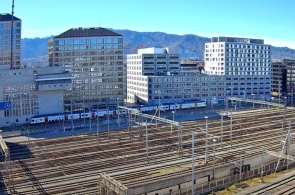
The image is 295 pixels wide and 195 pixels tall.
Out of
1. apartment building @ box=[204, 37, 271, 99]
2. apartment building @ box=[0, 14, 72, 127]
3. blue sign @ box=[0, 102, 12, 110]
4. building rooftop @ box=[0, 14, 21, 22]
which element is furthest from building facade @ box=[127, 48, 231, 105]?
blue sign @ box=[0, 102, 12, 110]

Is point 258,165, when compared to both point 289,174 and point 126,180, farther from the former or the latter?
point 126,180

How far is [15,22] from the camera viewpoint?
3073 inches

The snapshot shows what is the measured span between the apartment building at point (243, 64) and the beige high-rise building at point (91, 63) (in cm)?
2387

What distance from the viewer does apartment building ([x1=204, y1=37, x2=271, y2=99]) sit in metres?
81.9

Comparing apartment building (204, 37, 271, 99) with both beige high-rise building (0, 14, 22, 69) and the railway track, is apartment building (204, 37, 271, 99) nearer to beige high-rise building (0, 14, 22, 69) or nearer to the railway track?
Answer: the railway track

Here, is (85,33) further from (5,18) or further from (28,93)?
(28,93)

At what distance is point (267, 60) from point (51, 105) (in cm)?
5150

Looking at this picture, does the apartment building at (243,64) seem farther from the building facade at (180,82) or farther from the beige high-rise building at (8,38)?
the beige high-rise building at (8,38)

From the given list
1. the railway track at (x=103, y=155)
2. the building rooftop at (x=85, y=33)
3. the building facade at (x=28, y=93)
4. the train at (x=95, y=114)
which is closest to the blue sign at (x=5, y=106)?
the building facade at (x=28, y=93)

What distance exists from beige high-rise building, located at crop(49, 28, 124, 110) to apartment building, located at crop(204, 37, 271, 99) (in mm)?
23874

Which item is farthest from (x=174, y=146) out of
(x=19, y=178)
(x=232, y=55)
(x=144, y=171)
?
(x=232, y=55)

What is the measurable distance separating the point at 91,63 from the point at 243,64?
33943 millimetres

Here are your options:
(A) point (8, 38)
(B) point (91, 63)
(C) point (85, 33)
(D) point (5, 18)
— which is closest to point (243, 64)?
(B) point (91, 63)

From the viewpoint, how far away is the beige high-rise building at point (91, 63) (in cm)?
7019
